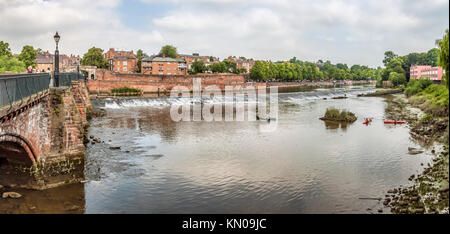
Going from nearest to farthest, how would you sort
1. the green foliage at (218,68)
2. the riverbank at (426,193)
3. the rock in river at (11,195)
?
the riverbank at (426,193) → the rock in river at (11,195) → the green foliage at (218,68)

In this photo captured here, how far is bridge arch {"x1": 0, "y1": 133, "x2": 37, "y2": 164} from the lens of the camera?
15430mm

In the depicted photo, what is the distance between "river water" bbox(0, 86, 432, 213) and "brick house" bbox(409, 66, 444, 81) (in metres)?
67.5

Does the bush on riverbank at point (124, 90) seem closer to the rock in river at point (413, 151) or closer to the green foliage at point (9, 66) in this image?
the green foliage at point (9, 66)

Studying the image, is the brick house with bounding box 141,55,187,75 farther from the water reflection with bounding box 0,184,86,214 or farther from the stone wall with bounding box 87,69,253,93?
the water reflection with bounding box 0,184,86,214

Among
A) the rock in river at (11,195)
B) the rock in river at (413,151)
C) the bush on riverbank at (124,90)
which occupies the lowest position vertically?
the rock in river at (11,195)

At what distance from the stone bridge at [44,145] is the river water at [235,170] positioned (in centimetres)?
120

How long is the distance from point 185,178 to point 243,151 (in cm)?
798

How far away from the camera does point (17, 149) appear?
17.9 metres

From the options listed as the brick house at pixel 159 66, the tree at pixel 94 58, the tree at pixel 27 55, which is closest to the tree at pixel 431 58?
the brick house at pixel 159 66

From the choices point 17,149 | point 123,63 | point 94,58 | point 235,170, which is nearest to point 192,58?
point 123,63

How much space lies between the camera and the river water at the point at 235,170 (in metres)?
16.9

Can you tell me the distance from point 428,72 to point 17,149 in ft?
365
